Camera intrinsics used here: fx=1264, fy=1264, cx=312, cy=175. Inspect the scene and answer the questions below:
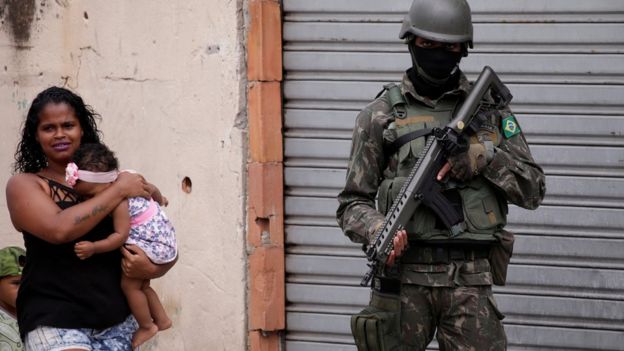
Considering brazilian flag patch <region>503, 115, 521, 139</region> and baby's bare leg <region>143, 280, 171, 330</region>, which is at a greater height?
brazilian flag patch <region>503, 115, 521, 139</region>

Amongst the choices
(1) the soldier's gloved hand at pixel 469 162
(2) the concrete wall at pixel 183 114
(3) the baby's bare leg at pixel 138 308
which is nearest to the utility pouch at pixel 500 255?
(1) the soldier's gloved hand at pixel 469 162

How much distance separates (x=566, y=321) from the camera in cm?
732

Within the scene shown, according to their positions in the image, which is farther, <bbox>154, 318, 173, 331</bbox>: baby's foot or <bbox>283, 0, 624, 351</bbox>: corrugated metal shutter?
<bbox>283, 0, 624, 351</bbox>: corrugated metal shutter

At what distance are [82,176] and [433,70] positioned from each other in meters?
1.47

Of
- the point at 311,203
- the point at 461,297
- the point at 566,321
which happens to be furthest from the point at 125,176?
the point at 566,321

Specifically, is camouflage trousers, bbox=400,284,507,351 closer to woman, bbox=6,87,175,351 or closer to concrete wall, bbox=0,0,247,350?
woman, bbox=6,87,175,351

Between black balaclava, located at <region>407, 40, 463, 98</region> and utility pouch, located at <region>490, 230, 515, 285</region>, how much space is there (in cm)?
65

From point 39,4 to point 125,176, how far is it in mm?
3416

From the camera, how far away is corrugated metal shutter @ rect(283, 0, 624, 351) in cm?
718

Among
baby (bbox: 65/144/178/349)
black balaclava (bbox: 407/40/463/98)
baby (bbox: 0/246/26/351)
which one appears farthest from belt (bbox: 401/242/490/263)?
baby (bbox: 0/246/26/351)

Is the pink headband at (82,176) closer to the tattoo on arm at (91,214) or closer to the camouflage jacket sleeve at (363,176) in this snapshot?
the tattoo on arm at (91,214)

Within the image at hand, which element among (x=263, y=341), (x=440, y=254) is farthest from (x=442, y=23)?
(x=263, y=341)

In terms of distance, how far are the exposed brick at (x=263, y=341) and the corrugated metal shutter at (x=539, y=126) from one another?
0.44m

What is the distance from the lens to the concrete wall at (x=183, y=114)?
7.77 m
